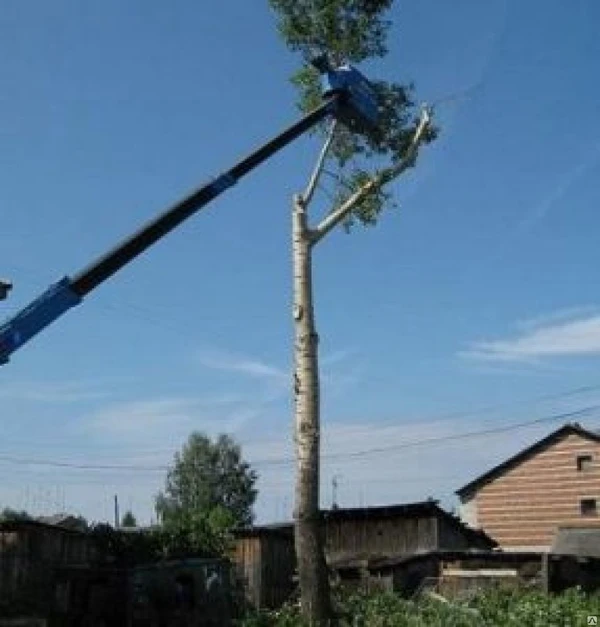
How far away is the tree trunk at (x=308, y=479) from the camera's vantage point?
18422mm

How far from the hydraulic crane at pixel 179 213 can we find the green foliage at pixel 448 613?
7245 mm

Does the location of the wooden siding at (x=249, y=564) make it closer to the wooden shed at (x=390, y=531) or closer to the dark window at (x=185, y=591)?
the wooden shed at (x=390, y=531)

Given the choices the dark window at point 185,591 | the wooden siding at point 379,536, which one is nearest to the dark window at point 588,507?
the wooden siding at point 379,536

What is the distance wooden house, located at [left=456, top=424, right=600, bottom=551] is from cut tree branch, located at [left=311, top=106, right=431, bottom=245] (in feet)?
89.5

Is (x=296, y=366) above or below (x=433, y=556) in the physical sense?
above

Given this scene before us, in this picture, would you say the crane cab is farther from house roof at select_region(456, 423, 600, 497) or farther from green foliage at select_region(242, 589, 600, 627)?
house roof at select_region(456, 423, 600, 497)

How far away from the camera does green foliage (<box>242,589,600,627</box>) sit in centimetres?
1811

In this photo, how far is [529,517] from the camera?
4812 cm

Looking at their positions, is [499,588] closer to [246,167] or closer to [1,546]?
[246,167]

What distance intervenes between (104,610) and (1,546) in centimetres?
1160

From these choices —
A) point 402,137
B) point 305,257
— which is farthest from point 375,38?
point 305,257

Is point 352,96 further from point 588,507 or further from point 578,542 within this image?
point 588,507

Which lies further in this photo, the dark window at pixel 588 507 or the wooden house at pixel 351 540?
the dark window at pixel 588 507

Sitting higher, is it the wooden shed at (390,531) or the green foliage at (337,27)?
the green foliage at (337,27)
